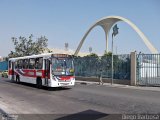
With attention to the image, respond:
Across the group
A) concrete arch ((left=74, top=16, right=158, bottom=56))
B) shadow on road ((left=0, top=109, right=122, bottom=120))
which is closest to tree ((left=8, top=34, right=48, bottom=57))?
concrete arch ((left=74, top=16, right=158, bottom=56))

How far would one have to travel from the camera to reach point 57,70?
2275 cm

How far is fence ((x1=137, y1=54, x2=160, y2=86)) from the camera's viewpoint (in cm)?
2652

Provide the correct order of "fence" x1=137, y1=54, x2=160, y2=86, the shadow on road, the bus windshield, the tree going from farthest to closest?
the tree
"fence" x1=137, y1=54, x2=160, y2=86
the bus windshield
the shadow on road

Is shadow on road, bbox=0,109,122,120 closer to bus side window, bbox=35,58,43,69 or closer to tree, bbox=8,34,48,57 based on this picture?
bus side window, bbox=35,58,43,69

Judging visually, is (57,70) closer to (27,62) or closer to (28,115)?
(27,62)

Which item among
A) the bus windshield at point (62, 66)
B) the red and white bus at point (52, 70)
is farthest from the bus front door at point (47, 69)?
the bus windshield at point (62, 66)

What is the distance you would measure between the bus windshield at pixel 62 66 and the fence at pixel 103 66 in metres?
7.48

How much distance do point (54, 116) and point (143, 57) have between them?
17.2 metres

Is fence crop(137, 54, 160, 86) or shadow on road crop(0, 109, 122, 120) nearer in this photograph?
shadow on road crop(0, 109, 122, 120)

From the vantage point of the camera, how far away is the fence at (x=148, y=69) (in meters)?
26.5

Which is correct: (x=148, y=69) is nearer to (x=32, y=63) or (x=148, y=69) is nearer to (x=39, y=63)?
(x=39, y=63)

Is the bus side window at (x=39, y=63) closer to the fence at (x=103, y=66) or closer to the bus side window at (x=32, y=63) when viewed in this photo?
the bus side window at (x=32, y=63)

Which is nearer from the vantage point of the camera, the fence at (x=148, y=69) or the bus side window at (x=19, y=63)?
the fence at (x=148, y=69)

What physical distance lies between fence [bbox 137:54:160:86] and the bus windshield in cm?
702
